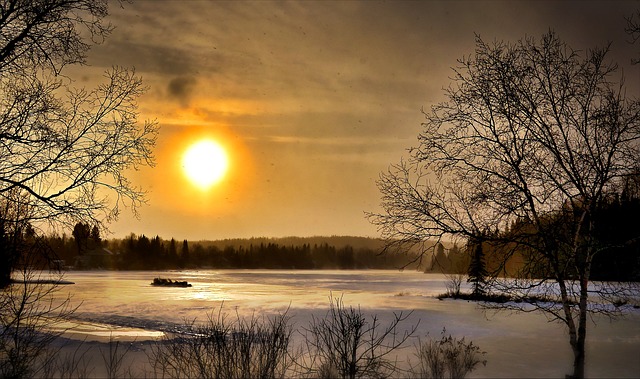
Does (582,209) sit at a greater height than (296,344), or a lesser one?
greater

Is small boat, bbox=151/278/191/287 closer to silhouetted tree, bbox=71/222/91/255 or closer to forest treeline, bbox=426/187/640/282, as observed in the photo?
silhouetted tree, bbox=71/222/91/255

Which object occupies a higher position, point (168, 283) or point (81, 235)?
point (81, 235)

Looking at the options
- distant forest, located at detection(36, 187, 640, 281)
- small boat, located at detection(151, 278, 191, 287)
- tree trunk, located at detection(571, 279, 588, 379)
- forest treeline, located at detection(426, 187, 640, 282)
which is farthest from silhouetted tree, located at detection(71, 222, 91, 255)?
small boat, located at detection(151, 278, 191, 287)

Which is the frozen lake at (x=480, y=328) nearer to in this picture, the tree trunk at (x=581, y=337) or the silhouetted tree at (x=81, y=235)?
the tree trunk at (x=581, y=337)

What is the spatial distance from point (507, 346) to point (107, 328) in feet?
46.3

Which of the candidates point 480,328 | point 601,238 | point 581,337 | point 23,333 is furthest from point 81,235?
point 480,328

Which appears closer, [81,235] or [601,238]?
[81,235]

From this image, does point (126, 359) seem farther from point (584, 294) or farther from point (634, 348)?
point (634, 348)

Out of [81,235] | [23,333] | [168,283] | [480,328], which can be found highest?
[81,235]

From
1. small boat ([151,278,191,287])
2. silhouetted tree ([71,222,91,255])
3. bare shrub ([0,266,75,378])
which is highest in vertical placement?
silhouetted tree ([71,222,91,255])

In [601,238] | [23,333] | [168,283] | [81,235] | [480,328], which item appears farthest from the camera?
[168,283]

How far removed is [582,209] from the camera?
37.0 feet

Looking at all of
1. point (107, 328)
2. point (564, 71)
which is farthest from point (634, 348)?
point (107, 328)

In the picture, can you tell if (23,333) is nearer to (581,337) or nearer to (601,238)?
(581,337)
